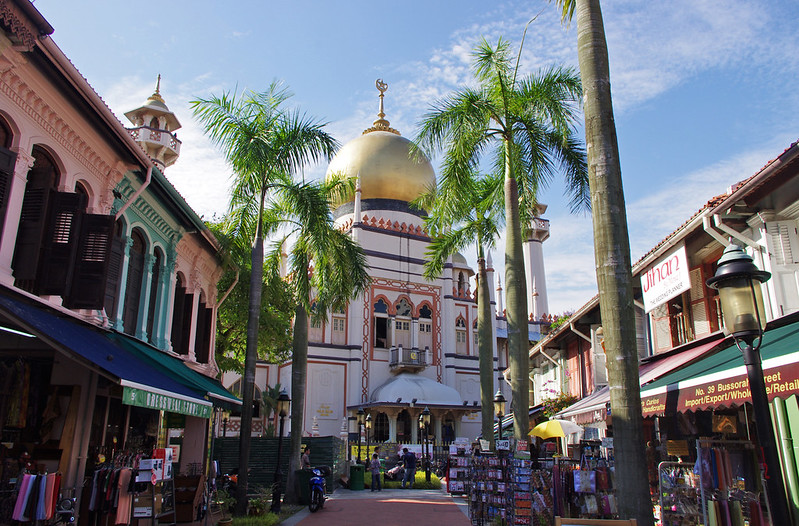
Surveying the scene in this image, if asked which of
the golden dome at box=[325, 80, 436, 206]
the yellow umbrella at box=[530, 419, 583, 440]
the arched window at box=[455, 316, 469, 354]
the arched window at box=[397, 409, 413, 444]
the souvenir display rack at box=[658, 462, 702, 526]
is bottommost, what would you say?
the souvenir display rack at box=[658, 462, 702, 526]

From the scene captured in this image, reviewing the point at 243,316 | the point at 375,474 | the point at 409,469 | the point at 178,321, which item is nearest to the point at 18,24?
the point at 178,321

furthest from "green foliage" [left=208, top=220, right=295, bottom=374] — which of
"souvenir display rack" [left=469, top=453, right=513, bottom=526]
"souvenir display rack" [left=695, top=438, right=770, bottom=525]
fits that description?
"souvenir display rack" [left=695, top=438, right=770, bottom=525]

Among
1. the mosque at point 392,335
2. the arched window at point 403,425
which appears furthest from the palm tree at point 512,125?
the arched window at point 403,425

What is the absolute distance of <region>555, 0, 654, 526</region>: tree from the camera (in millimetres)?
6672

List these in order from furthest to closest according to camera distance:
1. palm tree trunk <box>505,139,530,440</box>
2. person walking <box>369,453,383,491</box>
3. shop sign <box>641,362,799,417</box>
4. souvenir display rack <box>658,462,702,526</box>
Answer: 1. person walking <box>369,453,383,491</box>
2. palm tree trunk <box>505,139,530,440</box>
3. souvenir display rack <box>658,462,702,526</box>
4. shop sign <box>641,362,799,417</box>

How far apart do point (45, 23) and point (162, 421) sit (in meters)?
10.4

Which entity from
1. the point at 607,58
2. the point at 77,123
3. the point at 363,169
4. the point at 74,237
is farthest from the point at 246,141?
the point at 363,169

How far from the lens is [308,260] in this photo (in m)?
16.8

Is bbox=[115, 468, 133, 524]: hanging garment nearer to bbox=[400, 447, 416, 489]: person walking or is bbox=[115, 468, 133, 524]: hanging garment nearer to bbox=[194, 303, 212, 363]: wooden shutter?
bbox=[194, 303, 212, 363]: wooden shutter

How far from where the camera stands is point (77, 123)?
33.5 feet

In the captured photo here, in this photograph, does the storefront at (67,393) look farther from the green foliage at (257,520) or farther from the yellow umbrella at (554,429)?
the yellow umbrella at (554,429)

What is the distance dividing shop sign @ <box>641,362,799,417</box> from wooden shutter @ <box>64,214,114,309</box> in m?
9.26

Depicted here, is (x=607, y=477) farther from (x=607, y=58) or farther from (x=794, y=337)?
(x=607, y=58)

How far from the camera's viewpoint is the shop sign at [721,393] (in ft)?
25.6
